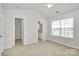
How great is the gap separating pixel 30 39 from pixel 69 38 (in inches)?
97.1

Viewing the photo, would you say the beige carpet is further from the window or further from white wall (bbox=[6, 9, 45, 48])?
the window

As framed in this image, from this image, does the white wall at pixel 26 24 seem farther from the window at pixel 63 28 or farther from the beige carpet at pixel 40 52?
the window at pixel 63 28

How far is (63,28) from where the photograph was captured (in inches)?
229

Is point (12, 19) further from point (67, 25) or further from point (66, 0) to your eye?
point (66, 0)

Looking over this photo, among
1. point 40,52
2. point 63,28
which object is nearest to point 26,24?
point 63,28

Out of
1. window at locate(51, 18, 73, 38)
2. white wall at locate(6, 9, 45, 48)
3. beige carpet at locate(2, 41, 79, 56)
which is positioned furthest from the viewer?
window at locate(51, 18, 73, 38)

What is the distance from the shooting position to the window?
5.24 metres

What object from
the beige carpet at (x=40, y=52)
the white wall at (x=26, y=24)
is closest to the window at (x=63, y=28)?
the beige carpet at (x=40, y=52)

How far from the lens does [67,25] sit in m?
5.47

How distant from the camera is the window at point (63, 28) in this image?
5238 millimetres

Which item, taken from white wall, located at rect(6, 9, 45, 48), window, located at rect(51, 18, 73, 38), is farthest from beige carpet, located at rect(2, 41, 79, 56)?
window, located at rect(51, 18, 73, 38)

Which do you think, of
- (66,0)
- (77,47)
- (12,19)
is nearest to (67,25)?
(77,47)

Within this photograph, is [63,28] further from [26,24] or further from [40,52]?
A: [40,52]

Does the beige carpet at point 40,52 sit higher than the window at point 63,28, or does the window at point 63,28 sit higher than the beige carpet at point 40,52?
the window at point 63,28
